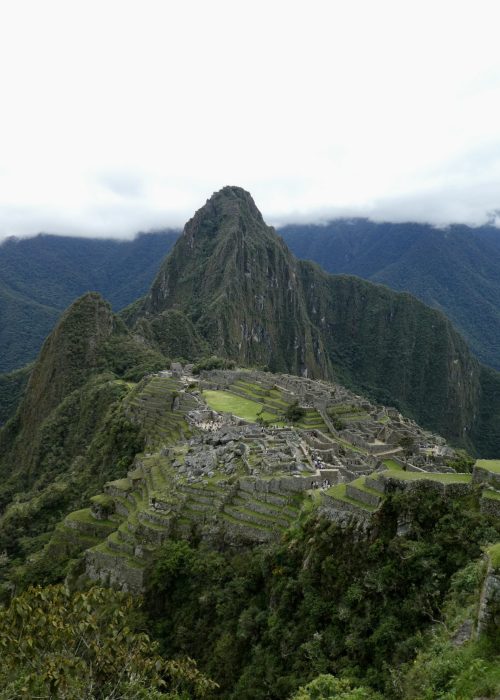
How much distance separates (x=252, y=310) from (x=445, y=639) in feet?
563

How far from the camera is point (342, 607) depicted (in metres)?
15.3

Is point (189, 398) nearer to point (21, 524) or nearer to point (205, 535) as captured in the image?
point (21, 524)

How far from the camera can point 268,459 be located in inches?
1048

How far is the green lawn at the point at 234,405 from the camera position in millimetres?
54053

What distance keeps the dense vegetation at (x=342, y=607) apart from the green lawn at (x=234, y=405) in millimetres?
30920

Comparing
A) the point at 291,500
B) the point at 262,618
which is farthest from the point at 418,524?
the point at 291,500

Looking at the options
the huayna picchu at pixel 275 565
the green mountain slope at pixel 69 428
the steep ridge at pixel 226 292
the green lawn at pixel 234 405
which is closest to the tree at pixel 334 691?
the huayna picchu at pixel 275 565

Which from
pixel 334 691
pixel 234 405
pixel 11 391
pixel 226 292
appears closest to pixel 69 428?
pixel 234 405

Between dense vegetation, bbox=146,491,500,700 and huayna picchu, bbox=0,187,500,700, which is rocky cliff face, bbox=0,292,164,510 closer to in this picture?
huayna picchu, bbox=0,187,500,700

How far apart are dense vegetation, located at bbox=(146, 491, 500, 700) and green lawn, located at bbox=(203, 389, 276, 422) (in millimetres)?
30920

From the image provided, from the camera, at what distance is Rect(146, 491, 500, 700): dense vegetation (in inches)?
497

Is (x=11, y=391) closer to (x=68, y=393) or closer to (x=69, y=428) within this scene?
(x=68, y=393)

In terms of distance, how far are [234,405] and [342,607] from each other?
1730 inches

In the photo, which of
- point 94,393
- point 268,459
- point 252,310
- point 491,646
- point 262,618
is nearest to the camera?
point 491,646
